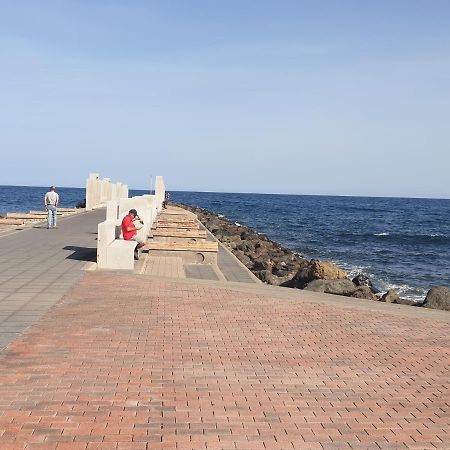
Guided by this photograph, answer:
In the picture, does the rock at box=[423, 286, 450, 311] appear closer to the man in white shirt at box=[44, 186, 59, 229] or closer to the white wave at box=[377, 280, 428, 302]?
the white wave at box=[377, 280, 428, 302]

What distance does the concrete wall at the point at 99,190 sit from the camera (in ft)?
121

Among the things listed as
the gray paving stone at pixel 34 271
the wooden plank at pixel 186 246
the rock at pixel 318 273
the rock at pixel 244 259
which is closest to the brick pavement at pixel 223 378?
the gray paving stone at pixel 34 271

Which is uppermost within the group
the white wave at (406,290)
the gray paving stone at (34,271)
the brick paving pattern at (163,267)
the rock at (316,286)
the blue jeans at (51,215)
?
the blue jeans at (51,215)

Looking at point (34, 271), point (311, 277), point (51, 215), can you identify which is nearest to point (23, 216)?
point (51, 215)

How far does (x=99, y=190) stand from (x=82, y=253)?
2781 centimetres

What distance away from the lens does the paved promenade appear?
4.28m

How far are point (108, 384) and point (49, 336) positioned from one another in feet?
5.76

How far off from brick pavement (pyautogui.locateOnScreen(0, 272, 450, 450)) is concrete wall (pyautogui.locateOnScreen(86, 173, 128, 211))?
28767 mm

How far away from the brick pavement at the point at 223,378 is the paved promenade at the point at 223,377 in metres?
0.02

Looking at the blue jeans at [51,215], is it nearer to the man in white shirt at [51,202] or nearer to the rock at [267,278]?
the man in white shirt at [51,202]

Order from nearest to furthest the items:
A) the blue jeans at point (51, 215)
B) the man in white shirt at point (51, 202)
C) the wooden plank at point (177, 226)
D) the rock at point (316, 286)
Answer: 1. the rock at point (316, 286)
2. the man in white shirt at point (51, 202)
3. the blue jeans at point (51, 215)
4. the wooden plank at point (177, 226)

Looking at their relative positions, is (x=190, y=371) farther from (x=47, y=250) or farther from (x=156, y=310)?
(x=47, y=250)

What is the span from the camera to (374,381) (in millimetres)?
5641

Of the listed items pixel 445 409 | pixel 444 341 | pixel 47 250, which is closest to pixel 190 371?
pixel 445 409
